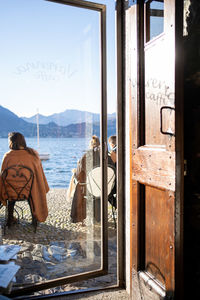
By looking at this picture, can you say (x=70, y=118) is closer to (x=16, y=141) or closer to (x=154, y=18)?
(x=16, y=141)

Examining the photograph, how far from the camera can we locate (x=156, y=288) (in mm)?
1857

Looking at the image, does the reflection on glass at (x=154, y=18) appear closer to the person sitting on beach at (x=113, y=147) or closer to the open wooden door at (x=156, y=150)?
the open wooden door at (x=156, y=150)

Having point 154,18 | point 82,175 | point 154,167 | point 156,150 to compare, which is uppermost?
point 154,18

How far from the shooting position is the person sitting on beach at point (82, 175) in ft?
8.32

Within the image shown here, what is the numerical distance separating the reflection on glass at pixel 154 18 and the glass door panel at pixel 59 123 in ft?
1.95

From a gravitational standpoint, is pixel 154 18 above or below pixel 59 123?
above

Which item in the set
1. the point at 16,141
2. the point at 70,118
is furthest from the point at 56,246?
the point at 70,118

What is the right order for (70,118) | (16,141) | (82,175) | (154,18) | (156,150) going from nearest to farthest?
(156,150)
(154,18)
(16,141)
(70,118)
(82,175)

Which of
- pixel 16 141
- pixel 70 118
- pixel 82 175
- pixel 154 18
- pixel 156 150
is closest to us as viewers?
pixel 156 150

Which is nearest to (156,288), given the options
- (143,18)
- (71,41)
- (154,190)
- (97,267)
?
(154,190)

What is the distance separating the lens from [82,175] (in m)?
2.56

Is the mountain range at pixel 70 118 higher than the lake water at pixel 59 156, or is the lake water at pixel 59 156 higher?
the mountain range at pixel 70 118

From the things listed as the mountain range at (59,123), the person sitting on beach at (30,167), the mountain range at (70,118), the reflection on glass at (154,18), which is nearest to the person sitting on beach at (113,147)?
the mountain range at (59,123)

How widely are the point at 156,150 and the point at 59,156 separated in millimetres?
877
